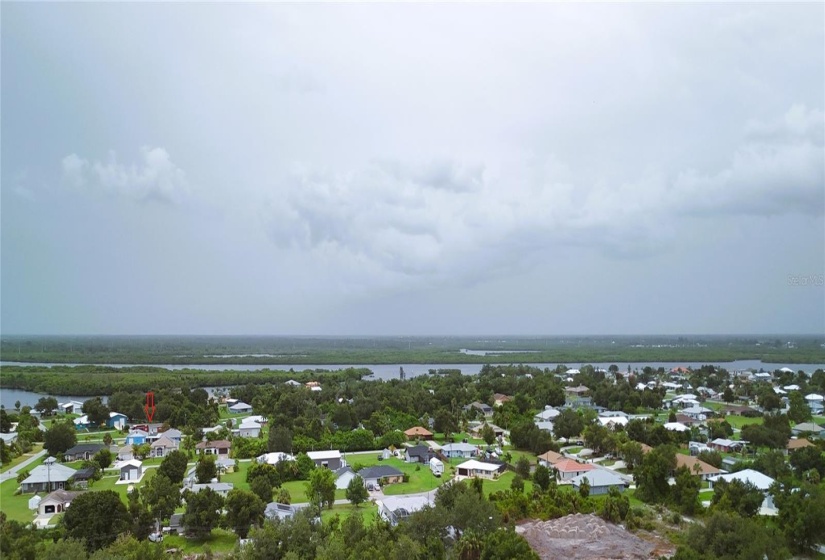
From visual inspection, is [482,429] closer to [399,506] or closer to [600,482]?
[600,482]

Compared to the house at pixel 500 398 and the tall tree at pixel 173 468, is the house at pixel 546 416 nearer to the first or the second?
the house at pixel 500 398

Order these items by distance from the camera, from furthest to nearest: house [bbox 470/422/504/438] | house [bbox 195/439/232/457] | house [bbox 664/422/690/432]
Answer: house [bbox 470/422/504/438] → house [bbox 664/422/690/432] → house [bbox 195/439/232/457]

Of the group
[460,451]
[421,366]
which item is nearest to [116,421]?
[460,451]

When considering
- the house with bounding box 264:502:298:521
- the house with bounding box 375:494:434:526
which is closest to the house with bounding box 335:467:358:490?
the house with bounding box 375:494:434:526

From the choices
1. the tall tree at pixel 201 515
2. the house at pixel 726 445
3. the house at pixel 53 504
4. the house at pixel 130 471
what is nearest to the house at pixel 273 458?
the house at pixel 130 471

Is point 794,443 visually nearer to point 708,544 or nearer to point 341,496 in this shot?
point 708,544

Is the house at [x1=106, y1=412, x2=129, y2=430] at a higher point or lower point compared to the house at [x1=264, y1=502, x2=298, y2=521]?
lower

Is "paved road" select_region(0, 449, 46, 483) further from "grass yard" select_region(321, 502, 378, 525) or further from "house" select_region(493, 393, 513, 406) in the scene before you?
"house" select_region(493, 393, 513, 406)
